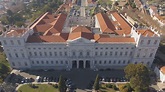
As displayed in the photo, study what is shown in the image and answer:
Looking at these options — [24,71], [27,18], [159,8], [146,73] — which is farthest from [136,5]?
[24,71]

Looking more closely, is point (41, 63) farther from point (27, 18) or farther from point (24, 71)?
point (27, 18)

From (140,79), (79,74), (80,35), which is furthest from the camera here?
(79,74)

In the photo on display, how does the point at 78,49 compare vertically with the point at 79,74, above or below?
above

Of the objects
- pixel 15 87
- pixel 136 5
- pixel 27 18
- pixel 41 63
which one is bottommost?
pixel 15 87

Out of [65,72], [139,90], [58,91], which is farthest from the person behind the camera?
[65,72]

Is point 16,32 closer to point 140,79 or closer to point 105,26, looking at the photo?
point 105,26

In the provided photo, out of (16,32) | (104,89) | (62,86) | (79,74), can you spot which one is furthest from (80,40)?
(16,32)

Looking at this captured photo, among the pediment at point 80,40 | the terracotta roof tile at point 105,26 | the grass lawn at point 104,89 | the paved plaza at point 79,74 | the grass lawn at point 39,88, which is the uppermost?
the terracotta roof tile at point 105,26

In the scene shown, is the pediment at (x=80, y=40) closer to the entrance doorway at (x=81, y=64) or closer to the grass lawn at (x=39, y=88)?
the entrance doorway at (x=81, y=64)

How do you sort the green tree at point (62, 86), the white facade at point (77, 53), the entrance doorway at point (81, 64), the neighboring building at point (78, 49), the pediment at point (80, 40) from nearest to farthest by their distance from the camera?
the green tree at point (62, 86)
the pediment at point (80, 40)
the neighboring building at point (78, 49)
the white facade at point (77, 53)
the entrance doorway at point (81, 64)

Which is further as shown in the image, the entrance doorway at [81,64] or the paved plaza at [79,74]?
the entrance doorway at [81,64]

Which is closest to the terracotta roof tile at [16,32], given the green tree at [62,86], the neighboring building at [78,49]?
the neighboring building at [78,49]
